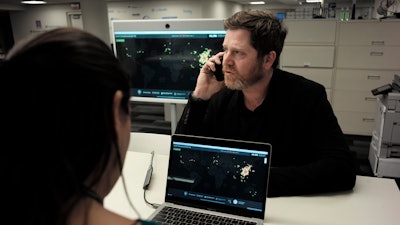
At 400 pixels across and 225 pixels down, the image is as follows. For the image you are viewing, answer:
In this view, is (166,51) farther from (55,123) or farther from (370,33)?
(370,33)

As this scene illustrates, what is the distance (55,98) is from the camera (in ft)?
1.39

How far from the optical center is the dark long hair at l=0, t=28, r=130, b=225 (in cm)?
42

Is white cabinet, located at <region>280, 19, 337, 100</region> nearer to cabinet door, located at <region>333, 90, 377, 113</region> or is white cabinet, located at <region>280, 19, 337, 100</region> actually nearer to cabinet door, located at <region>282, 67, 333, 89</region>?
cabinet door, located at <region>282, 67, 333, 89</region>

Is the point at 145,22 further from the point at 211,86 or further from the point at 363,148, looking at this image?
the point at 363,148

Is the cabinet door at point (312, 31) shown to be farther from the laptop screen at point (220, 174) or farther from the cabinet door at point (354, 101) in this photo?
the laptop screen at point (220, 174)

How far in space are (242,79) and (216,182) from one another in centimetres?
60

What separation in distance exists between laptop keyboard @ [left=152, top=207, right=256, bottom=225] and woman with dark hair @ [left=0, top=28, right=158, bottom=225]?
0.59m

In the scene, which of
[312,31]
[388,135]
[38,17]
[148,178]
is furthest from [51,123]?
[38,17]

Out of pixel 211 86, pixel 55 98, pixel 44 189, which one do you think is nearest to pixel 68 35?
pixel 55 98

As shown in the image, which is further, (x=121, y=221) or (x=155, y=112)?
(x=155, y=112)

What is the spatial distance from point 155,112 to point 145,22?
4317mm

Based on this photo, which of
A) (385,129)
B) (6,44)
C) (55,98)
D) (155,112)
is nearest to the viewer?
(55,98)

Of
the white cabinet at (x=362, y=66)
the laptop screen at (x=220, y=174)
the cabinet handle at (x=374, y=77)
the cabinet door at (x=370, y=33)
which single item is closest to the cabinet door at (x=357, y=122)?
the white cabinet at (x=362, y=66)

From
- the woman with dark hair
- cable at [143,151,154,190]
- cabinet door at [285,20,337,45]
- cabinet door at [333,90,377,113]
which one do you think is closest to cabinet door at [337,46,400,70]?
cabinet door at [285,20,337,45]
